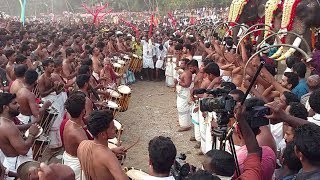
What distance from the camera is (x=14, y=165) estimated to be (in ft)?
15.7

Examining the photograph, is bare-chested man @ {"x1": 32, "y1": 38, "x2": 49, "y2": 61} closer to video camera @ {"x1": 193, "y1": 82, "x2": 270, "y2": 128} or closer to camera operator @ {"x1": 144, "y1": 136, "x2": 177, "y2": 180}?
camera operator @ {"x1": 144, "y1": 136, "x2": 177, "y2": 180}

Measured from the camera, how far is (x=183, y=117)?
348 inches

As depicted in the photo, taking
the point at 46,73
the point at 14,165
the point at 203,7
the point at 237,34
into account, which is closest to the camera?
the point at 14,165

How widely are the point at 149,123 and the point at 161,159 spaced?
6281mm

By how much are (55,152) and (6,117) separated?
9.42 feet

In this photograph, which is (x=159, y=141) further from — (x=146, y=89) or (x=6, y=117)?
(x=146, y=89)

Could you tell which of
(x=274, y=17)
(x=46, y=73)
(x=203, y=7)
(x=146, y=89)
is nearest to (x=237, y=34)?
(x=274, y=17)

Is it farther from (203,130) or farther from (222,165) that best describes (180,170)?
(203,130)

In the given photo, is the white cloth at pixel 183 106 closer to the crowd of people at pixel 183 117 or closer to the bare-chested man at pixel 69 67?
the crowd of people at pixel 183 117

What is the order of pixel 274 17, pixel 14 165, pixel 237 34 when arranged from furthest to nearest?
pixel 237 34
pixel 274 17
pixel 14 165

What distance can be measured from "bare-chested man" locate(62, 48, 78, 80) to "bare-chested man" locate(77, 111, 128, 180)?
16.3ft

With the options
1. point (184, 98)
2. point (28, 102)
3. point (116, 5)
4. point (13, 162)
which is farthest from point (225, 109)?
point (116, 5)

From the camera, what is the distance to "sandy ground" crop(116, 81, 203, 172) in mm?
7484

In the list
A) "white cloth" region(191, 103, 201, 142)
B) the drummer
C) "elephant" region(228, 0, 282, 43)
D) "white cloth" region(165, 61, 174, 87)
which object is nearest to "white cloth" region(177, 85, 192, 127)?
"white cloth" region(191, 103, 201, 142)
